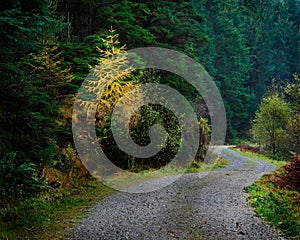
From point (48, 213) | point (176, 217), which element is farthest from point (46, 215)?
point (176, 217)

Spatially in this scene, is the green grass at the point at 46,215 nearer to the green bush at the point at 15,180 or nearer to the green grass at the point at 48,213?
the green grass at the point at 48,213

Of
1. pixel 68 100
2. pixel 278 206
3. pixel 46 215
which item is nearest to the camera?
pixel 46 215

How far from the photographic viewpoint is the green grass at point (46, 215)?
555 centimetres

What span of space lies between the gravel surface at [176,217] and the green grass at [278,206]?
0.23 metres

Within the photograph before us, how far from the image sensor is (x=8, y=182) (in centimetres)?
715

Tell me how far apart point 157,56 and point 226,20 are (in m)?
38.6

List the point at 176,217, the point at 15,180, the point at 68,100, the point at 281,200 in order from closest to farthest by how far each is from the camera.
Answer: the point at 176,217, the point at 15,180, the point at 281,200, the point at 68,100

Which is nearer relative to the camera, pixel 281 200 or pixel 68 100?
pixel 281 200

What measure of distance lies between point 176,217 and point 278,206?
2616 millimetres

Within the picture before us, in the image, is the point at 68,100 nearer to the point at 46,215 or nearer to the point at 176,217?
the point at 46,215

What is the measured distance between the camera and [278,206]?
759 cm

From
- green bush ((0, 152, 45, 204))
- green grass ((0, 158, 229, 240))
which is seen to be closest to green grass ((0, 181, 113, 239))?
green grass ((0, 158, 229, 240))

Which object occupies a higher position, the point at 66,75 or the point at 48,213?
the point at 66,75

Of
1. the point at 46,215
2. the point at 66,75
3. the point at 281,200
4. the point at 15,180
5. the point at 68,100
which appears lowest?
the point at 46,215
